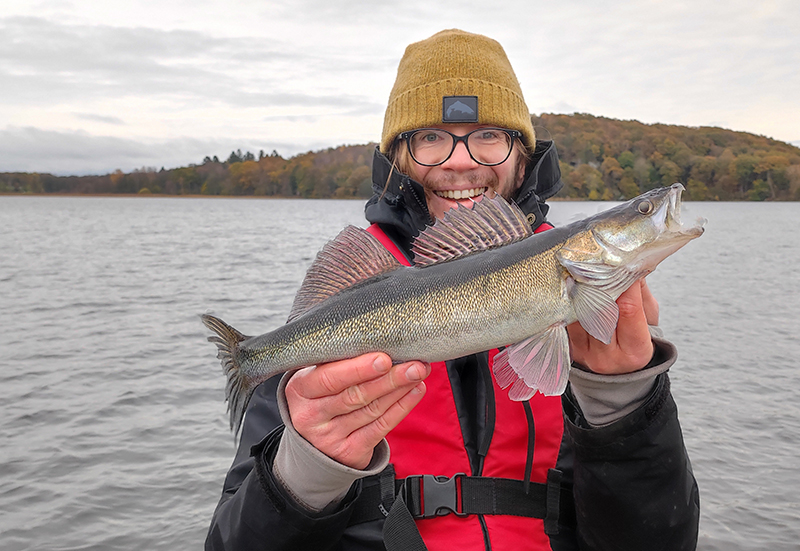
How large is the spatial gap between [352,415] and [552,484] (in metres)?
1.36

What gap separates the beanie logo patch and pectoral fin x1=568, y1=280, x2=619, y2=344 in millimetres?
1994

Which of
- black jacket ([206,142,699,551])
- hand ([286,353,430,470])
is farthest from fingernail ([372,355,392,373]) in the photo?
black jacket ([206,142,699,551])

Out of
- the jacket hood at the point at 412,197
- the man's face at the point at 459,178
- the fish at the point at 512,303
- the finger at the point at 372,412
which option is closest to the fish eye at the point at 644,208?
the fish at the point at 512,303

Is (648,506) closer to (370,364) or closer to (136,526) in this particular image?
(370,364)

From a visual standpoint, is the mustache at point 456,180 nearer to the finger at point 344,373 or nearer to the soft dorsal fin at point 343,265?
the soft dorsal fin at point 343,265

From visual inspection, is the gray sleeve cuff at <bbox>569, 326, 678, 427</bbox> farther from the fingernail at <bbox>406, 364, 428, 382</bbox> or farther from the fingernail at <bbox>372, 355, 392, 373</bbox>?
the fingernail at <bbox>372, 355, 392, 373</bbox>

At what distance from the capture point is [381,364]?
103 inches

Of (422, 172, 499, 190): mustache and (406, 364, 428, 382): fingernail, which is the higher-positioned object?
(422, 172, 499, 190): mustache

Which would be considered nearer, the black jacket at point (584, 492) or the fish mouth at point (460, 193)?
the black jacket at point (584, 492)

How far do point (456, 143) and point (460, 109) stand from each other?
0.25 meters

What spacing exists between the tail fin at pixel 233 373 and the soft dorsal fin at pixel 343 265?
32 centimetres

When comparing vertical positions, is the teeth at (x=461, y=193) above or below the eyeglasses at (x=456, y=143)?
below

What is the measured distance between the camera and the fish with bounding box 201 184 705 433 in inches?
107

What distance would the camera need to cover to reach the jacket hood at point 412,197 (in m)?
4.14
